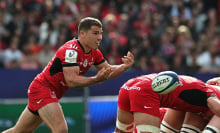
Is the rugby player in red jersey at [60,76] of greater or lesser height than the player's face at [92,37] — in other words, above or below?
below

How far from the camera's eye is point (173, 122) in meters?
8.21

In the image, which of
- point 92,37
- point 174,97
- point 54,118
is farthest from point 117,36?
point 174,97

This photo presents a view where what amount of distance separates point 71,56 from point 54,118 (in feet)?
3.01

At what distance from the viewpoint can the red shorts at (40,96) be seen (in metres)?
8.17

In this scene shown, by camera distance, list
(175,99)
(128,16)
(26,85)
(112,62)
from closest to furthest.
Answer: (175,99), (26,85), (112,62), (128,16)

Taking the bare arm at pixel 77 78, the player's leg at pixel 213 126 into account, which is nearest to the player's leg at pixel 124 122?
the bare arm at pixel 77 78

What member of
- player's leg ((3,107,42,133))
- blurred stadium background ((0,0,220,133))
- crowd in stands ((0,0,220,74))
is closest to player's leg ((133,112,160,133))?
player's leg ((3,107,42,133))

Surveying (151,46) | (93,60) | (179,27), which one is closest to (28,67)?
(151,46)

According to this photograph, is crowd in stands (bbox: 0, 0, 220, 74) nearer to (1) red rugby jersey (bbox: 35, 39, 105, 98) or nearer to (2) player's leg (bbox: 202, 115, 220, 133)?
(1) red rugby jersey (bbox: 35, 39, 105, 98)

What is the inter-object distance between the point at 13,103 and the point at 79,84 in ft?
14.5

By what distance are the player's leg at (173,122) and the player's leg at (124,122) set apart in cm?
48

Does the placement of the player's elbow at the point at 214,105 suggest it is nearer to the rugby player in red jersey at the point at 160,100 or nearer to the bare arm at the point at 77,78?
the rugby player in red jersey at the point at 160,100

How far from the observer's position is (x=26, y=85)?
13805 mm

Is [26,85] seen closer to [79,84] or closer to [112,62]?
[112,62]
